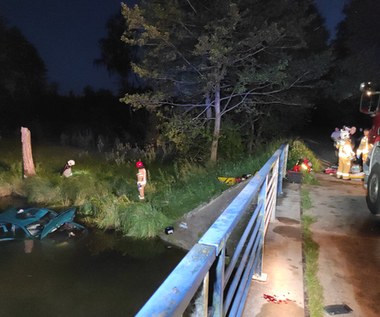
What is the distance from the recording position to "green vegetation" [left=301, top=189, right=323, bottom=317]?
10.6ft

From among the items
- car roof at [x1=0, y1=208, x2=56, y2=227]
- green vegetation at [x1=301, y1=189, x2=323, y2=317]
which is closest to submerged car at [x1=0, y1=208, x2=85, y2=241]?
car roof at [x1=0, y1=208, x2=56, y2=227]

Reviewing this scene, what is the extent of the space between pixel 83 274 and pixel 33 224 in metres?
2.72

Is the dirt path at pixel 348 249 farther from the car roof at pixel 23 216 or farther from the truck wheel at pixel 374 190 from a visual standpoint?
the car roof at pixel 23 216

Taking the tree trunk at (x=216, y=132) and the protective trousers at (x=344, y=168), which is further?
the tree trunk at (x=216, y=132)

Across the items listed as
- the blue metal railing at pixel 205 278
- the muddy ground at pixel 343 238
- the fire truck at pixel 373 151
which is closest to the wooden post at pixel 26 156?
the muddy ground at pixel 343 238

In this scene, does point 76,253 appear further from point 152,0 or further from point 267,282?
point 152,0

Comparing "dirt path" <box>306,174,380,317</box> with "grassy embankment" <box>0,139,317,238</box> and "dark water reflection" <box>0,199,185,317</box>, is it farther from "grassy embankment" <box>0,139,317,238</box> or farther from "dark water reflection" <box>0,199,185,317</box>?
"dark water reflection" <box>0,199,185,317</box>

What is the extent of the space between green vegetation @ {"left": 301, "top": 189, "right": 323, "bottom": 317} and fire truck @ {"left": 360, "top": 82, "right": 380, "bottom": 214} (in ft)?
4.14

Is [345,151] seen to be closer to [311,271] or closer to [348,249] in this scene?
[348,249]

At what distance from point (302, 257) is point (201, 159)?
34.4ft

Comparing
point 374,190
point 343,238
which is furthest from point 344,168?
point 343,238

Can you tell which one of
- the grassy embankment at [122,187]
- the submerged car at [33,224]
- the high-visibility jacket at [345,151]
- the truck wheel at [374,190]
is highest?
the high-visibility jacket at [345,151]

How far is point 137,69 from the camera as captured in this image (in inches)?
482

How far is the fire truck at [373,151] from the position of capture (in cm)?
629
